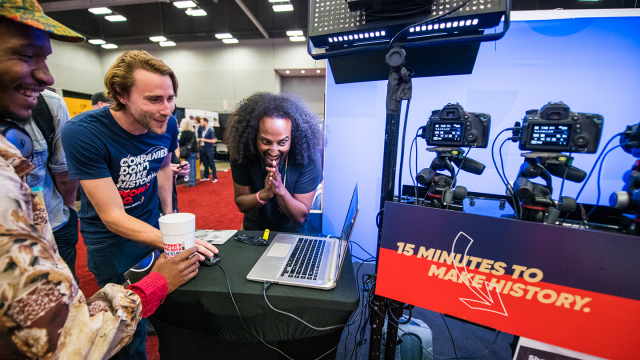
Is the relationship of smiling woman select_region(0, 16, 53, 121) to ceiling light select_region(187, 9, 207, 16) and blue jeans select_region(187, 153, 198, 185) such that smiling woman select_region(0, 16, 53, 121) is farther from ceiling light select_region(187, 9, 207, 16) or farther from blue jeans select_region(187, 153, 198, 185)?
ceiling light select_region(187, 9, 207, 16)

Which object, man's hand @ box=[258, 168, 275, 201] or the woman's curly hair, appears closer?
man's hand @ box=[258, 168, 275, 201]

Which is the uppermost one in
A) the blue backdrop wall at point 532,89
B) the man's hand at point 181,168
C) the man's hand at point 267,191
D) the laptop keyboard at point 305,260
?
the blue backdrop wall at point 532,89

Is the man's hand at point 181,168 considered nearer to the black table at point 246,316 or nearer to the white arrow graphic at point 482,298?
the black table at point 246,316

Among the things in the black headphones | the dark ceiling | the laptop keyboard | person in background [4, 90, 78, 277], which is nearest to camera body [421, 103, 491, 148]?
the laptop keyboard

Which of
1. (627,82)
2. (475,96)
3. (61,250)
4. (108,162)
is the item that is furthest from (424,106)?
(61,250)

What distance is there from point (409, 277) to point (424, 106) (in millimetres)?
1681

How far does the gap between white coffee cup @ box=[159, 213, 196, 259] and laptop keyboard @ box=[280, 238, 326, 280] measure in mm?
375

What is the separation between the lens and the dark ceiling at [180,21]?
6004 mm

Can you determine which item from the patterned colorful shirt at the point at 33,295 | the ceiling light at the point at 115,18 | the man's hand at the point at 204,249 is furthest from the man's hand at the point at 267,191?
the ceiling light at the point at 115,18

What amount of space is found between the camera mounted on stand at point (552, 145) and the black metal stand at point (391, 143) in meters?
0.48

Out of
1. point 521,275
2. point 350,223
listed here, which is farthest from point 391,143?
point 521,275

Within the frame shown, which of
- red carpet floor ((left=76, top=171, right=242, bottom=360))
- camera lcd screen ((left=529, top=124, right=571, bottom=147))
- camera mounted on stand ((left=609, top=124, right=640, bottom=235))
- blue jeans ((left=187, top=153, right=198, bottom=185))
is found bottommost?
red carpet floor ((left=76, top=171, right=242, bottom=360))

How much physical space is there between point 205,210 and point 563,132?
4.42 m

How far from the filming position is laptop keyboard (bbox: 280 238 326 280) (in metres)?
0.89
